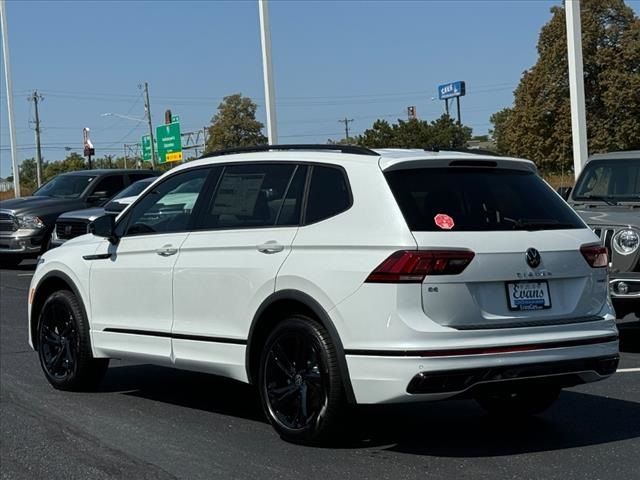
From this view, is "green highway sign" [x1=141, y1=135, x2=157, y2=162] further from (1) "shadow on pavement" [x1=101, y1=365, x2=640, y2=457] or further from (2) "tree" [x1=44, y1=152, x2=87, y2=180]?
(1) "shadow on pavement" [x1=101, y1=365, x2=640, y2=457]

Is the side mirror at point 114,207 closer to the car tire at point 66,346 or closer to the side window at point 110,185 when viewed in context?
the side window at point 110,185

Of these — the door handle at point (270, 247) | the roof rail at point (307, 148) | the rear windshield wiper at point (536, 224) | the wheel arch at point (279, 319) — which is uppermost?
the roof rail at point (307, 148)

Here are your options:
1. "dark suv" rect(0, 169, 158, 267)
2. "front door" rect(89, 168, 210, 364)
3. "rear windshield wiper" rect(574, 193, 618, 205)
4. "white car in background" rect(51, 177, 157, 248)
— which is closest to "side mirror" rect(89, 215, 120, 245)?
"front door" rect(89, 168, 210, 364)

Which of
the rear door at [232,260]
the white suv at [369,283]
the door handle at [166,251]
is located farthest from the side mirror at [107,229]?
the rear door at [232,260]

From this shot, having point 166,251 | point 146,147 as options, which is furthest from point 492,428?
point 146,147

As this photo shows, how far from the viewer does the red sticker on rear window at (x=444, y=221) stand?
5719 millimetres

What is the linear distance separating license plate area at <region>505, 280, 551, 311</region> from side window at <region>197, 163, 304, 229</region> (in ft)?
4.56

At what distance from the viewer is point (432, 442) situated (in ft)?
20.5

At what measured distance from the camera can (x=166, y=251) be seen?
708 cm

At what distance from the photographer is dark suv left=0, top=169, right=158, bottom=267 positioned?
19.3m

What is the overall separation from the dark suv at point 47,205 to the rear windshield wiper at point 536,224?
14.2 meters

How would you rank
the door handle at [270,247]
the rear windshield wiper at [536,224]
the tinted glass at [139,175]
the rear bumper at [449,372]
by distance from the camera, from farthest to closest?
the tinted glass at [139,175] → the door handle at [270,247] → the rear windshield wiper at [536,224] → the rear bumper at [449,372]

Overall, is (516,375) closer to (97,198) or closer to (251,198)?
(251,198)

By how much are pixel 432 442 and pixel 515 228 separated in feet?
4.68
